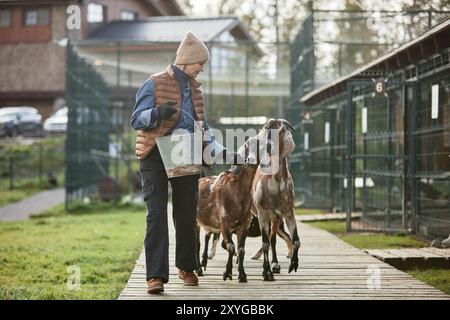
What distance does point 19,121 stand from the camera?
29.2 metres

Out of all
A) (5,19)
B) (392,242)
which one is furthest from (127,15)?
(392,242)

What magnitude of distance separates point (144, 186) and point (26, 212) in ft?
47.2

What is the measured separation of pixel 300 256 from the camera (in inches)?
330

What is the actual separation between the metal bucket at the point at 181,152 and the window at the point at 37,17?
1638 centimetres

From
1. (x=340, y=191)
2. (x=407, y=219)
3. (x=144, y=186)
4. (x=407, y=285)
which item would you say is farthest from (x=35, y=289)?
(x=340, y=191)

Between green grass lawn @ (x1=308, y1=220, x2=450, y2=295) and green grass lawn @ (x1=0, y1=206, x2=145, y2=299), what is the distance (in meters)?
2.54

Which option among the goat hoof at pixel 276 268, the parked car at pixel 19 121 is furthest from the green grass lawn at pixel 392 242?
the parked car at pixel 19 121

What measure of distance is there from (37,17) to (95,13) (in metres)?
7.57

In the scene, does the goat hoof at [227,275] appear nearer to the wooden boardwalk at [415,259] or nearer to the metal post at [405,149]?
the wooden boardwalk at [415,259]

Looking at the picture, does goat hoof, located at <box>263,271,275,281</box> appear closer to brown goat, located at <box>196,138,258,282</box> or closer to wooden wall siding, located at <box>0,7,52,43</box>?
brown goat, located at <box>196,138,258,282</box>

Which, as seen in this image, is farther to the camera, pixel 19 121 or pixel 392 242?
pixel 19 121

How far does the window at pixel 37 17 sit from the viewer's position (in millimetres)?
22062

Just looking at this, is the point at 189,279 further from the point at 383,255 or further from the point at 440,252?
the point at 440,252
